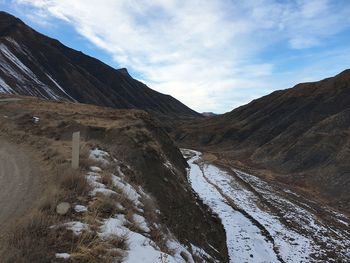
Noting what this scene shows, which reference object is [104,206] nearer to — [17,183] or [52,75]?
[17,183]

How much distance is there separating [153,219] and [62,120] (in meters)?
14.4

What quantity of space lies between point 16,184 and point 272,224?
1676 centimetres

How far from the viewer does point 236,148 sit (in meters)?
76.8

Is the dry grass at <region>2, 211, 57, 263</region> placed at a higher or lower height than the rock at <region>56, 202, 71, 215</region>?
lower

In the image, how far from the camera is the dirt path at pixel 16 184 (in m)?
8.16

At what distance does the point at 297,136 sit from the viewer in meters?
63.3

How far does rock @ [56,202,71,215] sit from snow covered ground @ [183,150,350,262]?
10568mm

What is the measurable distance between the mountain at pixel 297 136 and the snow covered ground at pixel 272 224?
7.06 metres

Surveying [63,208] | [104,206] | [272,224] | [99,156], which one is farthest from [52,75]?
[63,208]

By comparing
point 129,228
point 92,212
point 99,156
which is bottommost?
point 129,228

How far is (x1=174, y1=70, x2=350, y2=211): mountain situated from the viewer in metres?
44.9

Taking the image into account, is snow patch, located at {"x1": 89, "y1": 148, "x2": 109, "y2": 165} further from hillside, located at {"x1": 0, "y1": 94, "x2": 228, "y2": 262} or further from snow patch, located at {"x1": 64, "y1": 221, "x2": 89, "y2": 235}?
snow patch, located at {"x1": 64, "y1": 221, "x2": 89, "y2": 235}

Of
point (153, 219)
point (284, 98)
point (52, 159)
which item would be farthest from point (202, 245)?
point (284, 98)

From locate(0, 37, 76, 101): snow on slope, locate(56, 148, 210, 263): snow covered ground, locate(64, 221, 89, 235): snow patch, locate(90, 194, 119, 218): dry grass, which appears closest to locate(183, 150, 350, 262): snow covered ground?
locate(56, 148, 210, 263): snow covered ground
